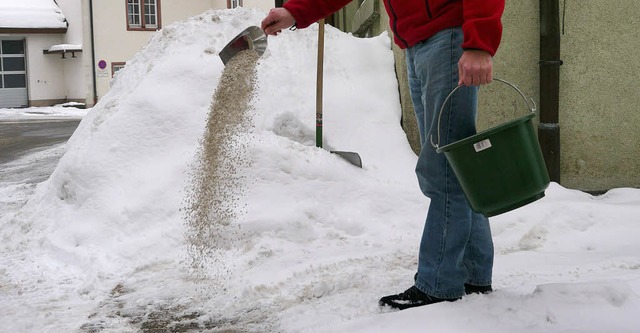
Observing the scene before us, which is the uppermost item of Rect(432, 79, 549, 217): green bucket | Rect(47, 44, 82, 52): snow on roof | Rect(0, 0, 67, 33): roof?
Rect(0, 0, 67, 33): roof

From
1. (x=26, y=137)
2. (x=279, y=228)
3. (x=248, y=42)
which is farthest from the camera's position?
(x=26, y=137)

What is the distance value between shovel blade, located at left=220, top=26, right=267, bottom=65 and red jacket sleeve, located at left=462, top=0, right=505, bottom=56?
1611mm

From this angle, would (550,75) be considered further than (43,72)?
No

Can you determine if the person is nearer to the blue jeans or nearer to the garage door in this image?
the blue jeans

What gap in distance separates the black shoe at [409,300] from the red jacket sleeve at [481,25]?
0.90 m

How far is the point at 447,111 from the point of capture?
2.18m

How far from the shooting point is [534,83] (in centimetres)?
488

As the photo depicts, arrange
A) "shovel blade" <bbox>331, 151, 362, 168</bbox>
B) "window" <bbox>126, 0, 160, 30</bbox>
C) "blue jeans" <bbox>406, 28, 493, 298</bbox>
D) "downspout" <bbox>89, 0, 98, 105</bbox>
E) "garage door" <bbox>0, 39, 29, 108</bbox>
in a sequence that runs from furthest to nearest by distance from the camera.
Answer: "garage door" <bbox>0, 39, 29, 108</bbox>
"window" <bbox>126, 0, 160, 30</bbox>
"downspout" <bbox>89, 0, 98, 105</bbox>
"shovel blade" <bbox>331, 151, 362, 168</bbox>
"blue jeans" <bbox>406, 28, 493, 298</bbox>

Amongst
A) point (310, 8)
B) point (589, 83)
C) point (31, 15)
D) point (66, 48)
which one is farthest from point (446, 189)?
point (31, 15)

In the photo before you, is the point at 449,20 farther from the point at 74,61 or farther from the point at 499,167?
the point at 74,61

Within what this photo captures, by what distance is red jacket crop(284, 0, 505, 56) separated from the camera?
2029 millimetres

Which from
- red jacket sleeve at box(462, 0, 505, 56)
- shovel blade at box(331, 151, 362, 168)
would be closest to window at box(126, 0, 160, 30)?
shovel blade at box(331, 151, 362, 168)

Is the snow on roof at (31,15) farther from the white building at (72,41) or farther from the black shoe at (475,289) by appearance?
the black shoe at (475,289)

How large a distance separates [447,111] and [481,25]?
12.0 inches
